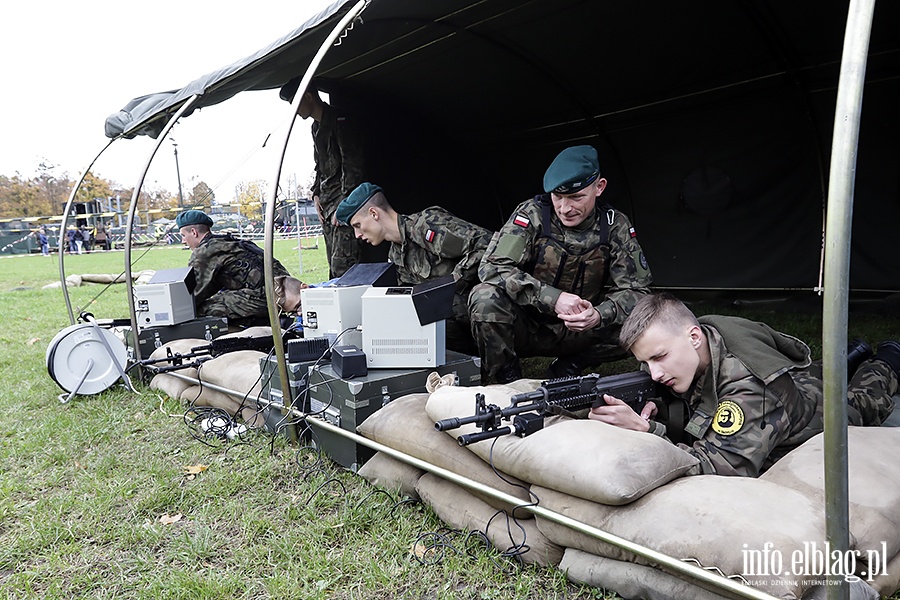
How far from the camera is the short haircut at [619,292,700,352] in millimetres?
2406

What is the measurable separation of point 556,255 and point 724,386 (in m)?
1.85

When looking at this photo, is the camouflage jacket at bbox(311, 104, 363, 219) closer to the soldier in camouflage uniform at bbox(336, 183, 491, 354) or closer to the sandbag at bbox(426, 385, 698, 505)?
the soldier in camouflage uniform at bbox(336, 183, 491, 354)

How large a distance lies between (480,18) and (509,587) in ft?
16.1

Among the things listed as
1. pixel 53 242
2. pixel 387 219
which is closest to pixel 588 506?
pixel 387 219

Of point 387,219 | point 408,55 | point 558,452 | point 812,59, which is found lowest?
point 558,452

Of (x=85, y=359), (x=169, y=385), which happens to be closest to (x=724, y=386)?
(x=169, y=385)

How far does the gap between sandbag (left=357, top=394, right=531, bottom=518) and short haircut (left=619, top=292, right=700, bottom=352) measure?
2.38 ft

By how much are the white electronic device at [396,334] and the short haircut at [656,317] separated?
1.16m

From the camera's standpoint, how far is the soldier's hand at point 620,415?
8.16 feet

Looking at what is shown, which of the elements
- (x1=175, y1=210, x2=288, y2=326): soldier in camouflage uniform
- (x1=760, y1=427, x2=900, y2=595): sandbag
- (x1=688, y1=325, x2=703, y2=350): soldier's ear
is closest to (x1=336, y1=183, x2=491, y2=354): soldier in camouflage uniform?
(x1=175, y1=210, x2=288, y2=326): soldier in camouflage uniform

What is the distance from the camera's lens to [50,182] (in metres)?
49.4

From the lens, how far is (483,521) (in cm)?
247

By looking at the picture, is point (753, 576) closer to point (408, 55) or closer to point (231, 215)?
point (408, 55)

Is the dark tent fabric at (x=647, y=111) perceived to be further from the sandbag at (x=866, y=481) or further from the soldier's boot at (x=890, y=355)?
the sandbag at (x=866, y=481)
